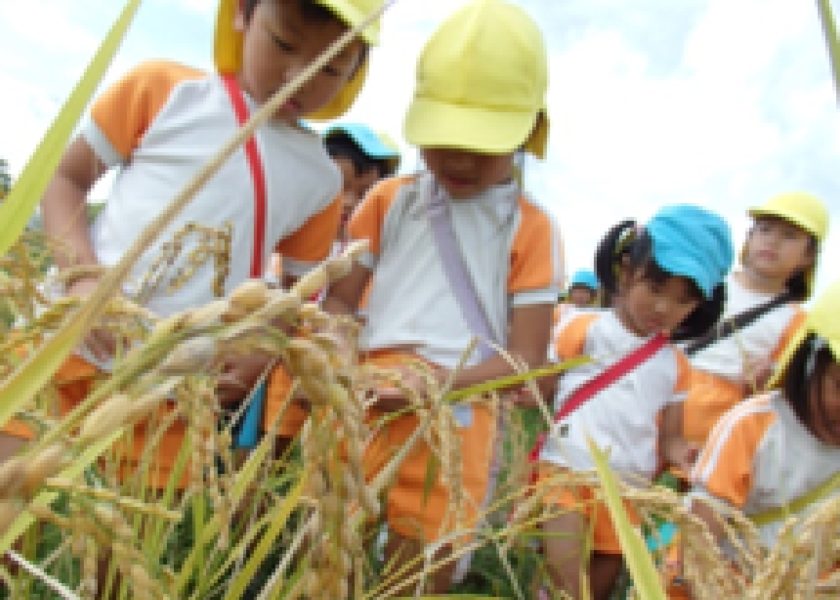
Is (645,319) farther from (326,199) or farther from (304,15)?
(304,15)

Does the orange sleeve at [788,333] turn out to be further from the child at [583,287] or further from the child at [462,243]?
the child at [583,287]

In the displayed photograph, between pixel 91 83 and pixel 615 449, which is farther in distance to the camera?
pixel 615 449

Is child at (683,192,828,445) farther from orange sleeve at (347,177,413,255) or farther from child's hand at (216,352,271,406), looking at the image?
child's hand at (216,352,271,406)

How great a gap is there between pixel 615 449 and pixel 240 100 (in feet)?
3.68

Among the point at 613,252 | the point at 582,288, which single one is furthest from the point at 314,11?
the point at 582,288

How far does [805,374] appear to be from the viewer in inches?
56.1

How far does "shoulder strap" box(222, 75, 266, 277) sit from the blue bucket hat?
1.01m

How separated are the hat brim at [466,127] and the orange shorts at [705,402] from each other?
3.09 ft

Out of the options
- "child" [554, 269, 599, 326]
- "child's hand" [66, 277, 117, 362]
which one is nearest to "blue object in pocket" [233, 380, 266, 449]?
"child's hand" [66, 277, 117, 362]

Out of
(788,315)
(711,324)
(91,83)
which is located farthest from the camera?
(788,315)

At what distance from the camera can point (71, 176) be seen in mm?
1105

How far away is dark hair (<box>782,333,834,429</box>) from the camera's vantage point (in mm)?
1380

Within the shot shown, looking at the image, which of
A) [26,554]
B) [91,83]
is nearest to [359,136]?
[26,554]

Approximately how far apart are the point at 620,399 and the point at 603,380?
0.10m
